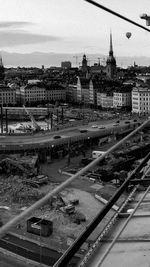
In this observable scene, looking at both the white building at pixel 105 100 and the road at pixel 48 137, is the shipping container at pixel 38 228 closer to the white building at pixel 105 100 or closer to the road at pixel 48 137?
the road at pixel 48 137

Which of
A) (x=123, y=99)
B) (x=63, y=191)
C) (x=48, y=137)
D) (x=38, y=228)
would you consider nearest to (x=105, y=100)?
(x=123, y=99)

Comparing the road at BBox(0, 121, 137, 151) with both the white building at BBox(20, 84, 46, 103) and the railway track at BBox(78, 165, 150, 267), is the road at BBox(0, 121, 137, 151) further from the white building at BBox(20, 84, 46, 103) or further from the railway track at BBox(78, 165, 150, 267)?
the white building at BBox(20, 84, 46, 103)

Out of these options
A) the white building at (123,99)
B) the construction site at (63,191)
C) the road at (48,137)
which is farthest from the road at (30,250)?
the white building at (123,99)

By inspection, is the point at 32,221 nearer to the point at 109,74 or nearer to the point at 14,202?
the point at 14,202

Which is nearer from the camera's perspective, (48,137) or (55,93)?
(48,137)

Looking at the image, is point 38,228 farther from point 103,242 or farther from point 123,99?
point 123,99

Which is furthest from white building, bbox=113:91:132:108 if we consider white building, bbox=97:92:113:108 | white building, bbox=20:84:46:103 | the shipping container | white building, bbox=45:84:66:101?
the shipping container
